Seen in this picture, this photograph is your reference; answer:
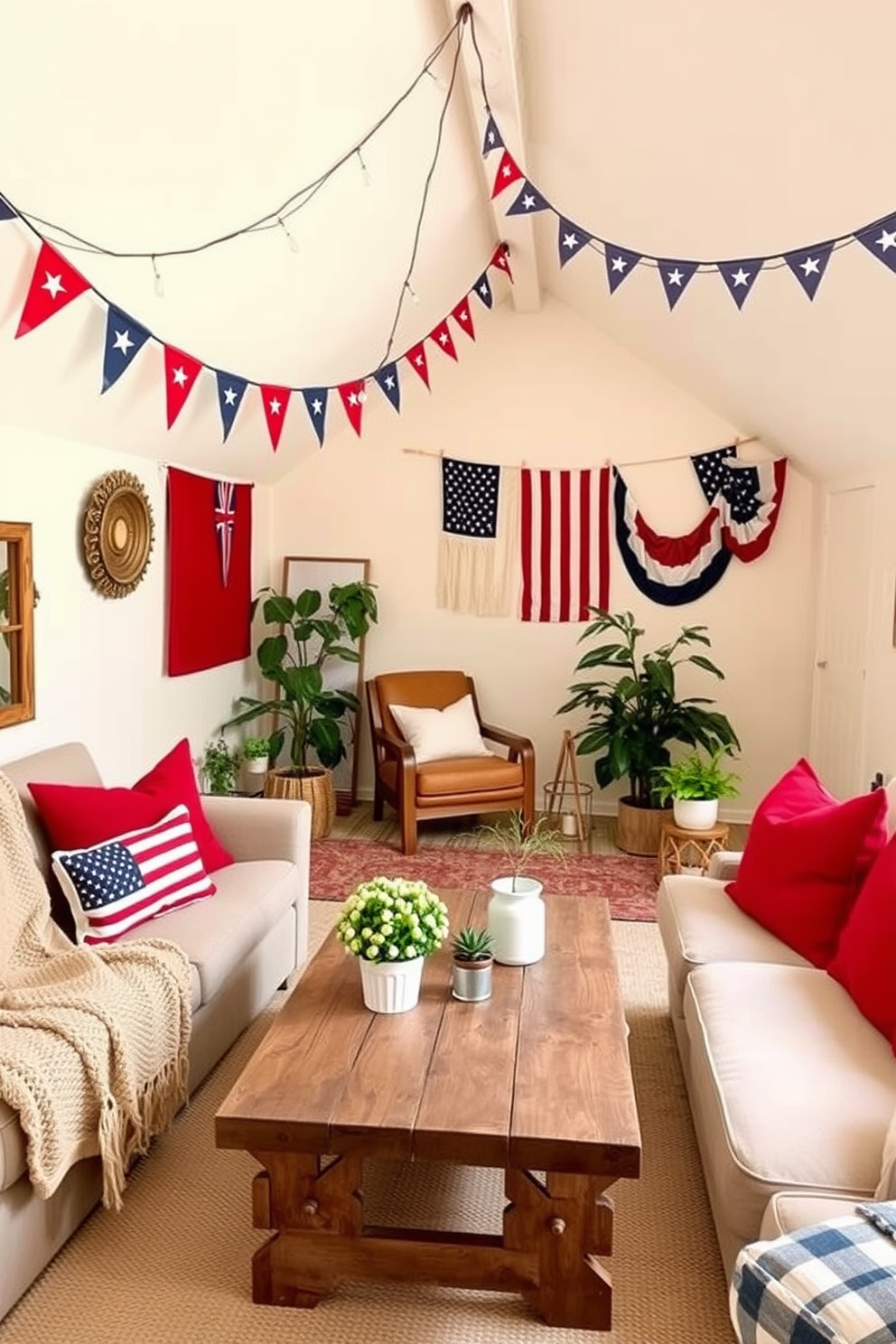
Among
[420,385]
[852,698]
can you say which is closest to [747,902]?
[852,698]

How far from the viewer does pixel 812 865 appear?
2.62 metres

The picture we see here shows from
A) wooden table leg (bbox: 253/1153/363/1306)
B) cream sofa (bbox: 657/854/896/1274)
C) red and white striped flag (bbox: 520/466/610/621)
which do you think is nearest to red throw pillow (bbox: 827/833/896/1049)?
cream sofa (bbox: 657/854/896/1274)

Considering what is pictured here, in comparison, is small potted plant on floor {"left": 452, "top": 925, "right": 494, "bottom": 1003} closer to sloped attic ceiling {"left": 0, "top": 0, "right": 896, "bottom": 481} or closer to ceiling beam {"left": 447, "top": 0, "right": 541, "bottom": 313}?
sloped attic ceiling {"left": 0, "top": 0, "right": 896, "bottom": 481}

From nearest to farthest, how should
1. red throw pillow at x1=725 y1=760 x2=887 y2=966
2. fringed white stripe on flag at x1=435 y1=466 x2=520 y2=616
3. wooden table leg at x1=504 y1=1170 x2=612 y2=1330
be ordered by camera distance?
wooden table leg at x1=504 y1=1170 x2=612 y2=1330, red throw pillow at x1=725 y1=760 x2=887 y2=966, fringed white stripe on flag at x1=435 y1=466 x2=520 y2=616

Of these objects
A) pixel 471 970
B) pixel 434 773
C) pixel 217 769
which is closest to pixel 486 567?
pixel 434 773

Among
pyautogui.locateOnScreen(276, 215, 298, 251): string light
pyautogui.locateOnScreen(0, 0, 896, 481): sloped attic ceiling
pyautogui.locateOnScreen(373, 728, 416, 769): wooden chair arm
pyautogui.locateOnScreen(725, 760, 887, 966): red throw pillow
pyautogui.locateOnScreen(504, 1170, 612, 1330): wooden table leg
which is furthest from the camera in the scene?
pyautogui.locateOnScreen(373, 728, 416, 769): wooden chair arm

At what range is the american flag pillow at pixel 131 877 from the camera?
264 centimetres

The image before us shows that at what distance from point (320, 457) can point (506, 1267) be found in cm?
456

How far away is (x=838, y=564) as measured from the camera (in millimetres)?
5039

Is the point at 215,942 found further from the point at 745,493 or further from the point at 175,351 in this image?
the point at 745,493

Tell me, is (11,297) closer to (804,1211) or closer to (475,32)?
(475,32)

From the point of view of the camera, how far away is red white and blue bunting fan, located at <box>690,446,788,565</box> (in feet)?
17.7

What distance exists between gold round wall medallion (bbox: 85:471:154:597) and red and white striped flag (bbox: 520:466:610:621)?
225cm

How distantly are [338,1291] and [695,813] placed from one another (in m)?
2.69
